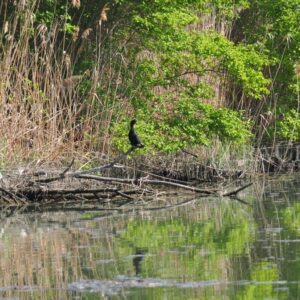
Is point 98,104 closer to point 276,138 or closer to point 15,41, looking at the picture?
point 15,41

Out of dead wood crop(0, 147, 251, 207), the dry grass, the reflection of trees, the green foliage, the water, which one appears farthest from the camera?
the green foliage

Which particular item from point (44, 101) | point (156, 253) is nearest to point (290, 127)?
point (44, 101)

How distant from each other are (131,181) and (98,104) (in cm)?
229

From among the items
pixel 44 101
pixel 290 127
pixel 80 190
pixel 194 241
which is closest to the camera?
pixel 194 241

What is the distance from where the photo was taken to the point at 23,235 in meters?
10.1

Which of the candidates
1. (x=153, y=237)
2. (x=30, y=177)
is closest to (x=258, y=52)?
(x=30, y=177)

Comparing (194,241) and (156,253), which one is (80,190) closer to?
(194,241)

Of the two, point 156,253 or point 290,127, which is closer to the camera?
point 156,253

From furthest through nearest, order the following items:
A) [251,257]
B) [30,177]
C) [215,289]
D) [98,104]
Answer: [98,104] → [30,177] → [251,257] → [215,289]

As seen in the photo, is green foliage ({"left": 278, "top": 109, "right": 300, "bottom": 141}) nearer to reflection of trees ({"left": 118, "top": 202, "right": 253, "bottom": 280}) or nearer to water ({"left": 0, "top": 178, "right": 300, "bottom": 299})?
water ({"left": 0, "top": 178, "right": 300, "bottom": 299})

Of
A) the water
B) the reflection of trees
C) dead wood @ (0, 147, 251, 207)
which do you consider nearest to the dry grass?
dead wood @ (0, 147, 251, 207)

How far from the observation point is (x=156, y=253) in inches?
342

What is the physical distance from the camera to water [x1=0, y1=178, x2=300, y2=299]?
23.3ft

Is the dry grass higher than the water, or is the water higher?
the dry grass
